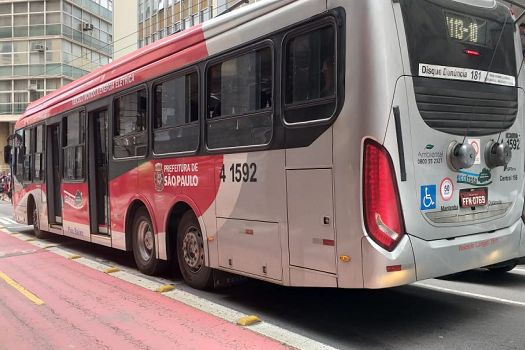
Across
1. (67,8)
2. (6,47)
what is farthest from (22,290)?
(6,47)

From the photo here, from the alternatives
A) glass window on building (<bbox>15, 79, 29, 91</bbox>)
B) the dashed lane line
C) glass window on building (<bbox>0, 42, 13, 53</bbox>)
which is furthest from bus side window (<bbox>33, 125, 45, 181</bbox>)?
glass window on building (<bbox>0, 42, 13, 53</bbox>)

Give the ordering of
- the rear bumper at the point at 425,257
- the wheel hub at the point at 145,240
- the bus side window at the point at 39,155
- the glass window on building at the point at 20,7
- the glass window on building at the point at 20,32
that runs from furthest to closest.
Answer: the glass window on building at the point at 20,32, the glass window on building at the point at 20,7, the bus side window at the point at 39,155, the wheel hub at the point at 145,240, the rear bumper at the point at 425,257

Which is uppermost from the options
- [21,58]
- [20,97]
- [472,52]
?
[21,58]

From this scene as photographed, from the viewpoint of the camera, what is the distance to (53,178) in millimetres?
10797

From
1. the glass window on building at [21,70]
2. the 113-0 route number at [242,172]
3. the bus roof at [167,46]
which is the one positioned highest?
the glass window on building at [21,70]

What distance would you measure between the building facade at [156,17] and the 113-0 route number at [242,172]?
83.6 feet

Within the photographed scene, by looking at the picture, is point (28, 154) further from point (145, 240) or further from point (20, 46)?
point (20, 46)

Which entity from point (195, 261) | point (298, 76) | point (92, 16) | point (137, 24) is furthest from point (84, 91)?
point (92, 16)

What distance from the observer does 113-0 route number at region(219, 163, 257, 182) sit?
198 inches

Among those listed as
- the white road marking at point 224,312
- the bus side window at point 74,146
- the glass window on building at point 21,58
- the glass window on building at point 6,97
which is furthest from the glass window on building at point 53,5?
the white road marking at point 224,312

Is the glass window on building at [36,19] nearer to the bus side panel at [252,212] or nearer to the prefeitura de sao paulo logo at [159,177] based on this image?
the prefeitura de sao paulo logo at [159,177]

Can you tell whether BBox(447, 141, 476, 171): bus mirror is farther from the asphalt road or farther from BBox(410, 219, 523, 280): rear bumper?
the asphalt road

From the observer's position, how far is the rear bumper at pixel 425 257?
3902 mm

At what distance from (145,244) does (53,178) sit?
4575 millimetres
